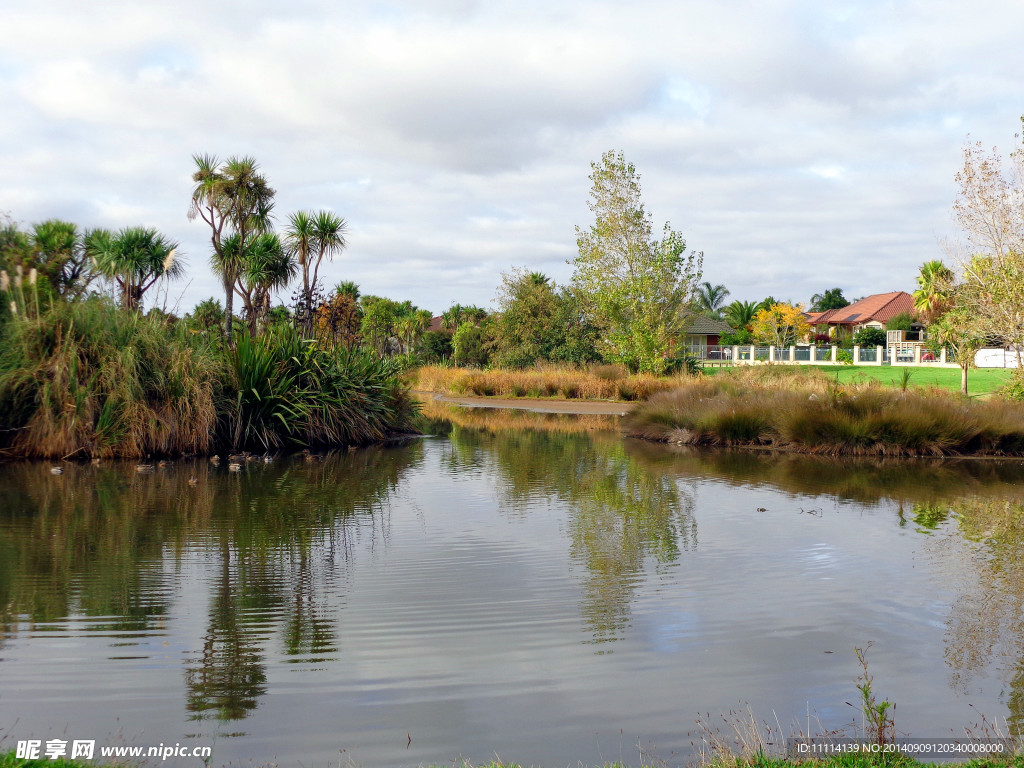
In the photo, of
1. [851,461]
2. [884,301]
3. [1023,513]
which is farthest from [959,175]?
[884,301]

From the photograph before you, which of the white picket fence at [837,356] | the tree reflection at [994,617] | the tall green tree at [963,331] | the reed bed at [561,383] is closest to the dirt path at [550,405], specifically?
the reed bed at [561,383]

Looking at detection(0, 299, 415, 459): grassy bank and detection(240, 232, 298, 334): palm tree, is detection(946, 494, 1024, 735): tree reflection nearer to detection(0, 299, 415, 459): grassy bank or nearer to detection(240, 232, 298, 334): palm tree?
detection(0, 299, 415, 459): grassy bank

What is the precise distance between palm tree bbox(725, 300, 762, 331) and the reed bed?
48.6 meters

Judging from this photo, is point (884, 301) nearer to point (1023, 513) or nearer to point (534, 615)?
point (1023, 513)

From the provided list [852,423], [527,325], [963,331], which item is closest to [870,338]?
[527,325]

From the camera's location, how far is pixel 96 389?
50.3 feet

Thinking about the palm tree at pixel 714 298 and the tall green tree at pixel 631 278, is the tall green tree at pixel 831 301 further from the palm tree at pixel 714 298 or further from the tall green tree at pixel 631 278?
the tall green tree at pixel 631 278

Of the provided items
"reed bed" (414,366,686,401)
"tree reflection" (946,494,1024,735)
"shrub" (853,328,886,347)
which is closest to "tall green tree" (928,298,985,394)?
"reed bed" (414,366,686,401)

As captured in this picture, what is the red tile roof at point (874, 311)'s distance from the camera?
78.6 metres

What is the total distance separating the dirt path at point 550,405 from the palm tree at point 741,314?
52.7 m

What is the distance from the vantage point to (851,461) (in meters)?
16.2

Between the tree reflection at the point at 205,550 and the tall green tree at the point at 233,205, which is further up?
the tall green tree at the point at 233,205

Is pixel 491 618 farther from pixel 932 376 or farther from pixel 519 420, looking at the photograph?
pixel 932 376

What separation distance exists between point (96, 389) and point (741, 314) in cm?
7807
